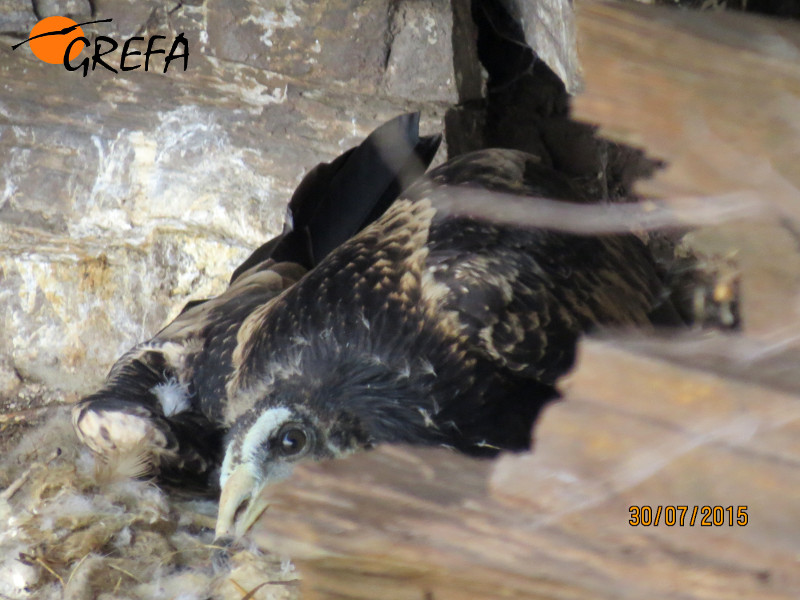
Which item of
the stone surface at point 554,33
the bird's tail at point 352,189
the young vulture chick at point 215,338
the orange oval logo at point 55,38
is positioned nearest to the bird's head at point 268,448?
the young vulture chick at point 215,338

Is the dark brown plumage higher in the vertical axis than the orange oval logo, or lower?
lower

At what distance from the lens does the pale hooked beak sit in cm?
188

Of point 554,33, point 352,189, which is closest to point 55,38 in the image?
point 352,189

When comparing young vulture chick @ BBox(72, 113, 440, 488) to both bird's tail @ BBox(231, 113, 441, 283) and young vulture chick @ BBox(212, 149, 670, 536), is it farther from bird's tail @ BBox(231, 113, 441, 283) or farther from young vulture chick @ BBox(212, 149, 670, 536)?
young vulture chick @ BBox(212, 149, 670, 536)

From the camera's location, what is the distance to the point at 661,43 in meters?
0.91

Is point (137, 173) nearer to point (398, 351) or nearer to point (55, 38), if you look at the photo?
point (55, 38)

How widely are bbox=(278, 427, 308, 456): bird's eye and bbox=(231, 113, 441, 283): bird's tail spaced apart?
2.78ft

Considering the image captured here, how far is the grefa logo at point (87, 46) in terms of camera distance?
3.08 meters

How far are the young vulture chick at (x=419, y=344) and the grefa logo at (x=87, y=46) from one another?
145 centimetres

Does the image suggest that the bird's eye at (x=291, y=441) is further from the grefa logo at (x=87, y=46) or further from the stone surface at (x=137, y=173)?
the grefa logo at (x=87, y=46)

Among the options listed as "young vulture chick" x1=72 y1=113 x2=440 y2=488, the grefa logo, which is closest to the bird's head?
"young vulture chick" x1=72 y1=113 x2=440 y2=488
